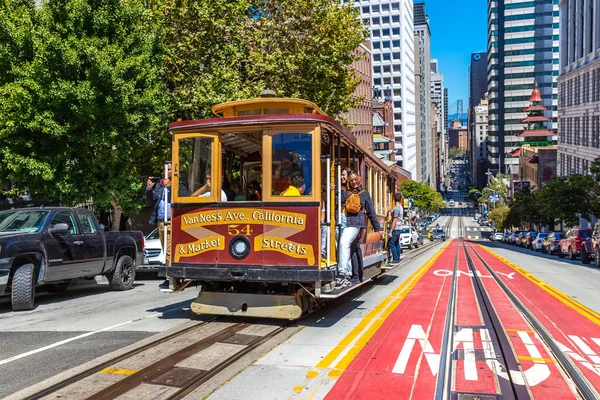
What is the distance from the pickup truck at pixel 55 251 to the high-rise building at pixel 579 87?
175ft

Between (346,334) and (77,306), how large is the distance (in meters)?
5.94

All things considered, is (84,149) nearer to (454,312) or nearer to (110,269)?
(110,269)

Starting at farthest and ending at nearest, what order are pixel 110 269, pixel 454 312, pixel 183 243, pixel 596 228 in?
pixel 596 228 < pixel 110 269 < pixel 454 312 < pixel 183 243

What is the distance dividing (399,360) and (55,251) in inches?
298

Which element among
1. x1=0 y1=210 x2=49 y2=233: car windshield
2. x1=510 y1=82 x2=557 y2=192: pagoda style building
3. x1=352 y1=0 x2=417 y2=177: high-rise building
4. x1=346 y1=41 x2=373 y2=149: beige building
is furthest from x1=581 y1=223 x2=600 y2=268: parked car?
x1=352 y1=0 x2=417 y2=177: high-rise building

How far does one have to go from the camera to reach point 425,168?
182000mm

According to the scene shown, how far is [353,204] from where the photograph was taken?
9453mm

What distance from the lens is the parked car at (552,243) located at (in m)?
36.1

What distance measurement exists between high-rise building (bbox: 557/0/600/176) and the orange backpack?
54.0 metres

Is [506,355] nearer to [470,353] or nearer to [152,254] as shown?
[470,353]

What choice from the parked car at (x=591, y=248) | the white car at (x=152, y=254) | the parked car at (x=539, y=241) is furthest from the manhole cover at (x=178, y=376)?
the parked car at (x=539, y=241)

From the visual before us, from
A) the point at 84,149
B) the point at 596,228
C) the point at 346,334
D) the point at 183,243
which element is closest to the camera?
the point at 346,334

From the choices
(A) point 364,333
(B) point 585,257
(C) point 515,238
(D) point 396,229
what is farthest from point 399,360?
(C) point 515,238

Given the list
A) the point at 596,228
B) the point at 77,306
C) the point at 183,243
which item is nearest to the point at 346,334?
the point at 183,243
